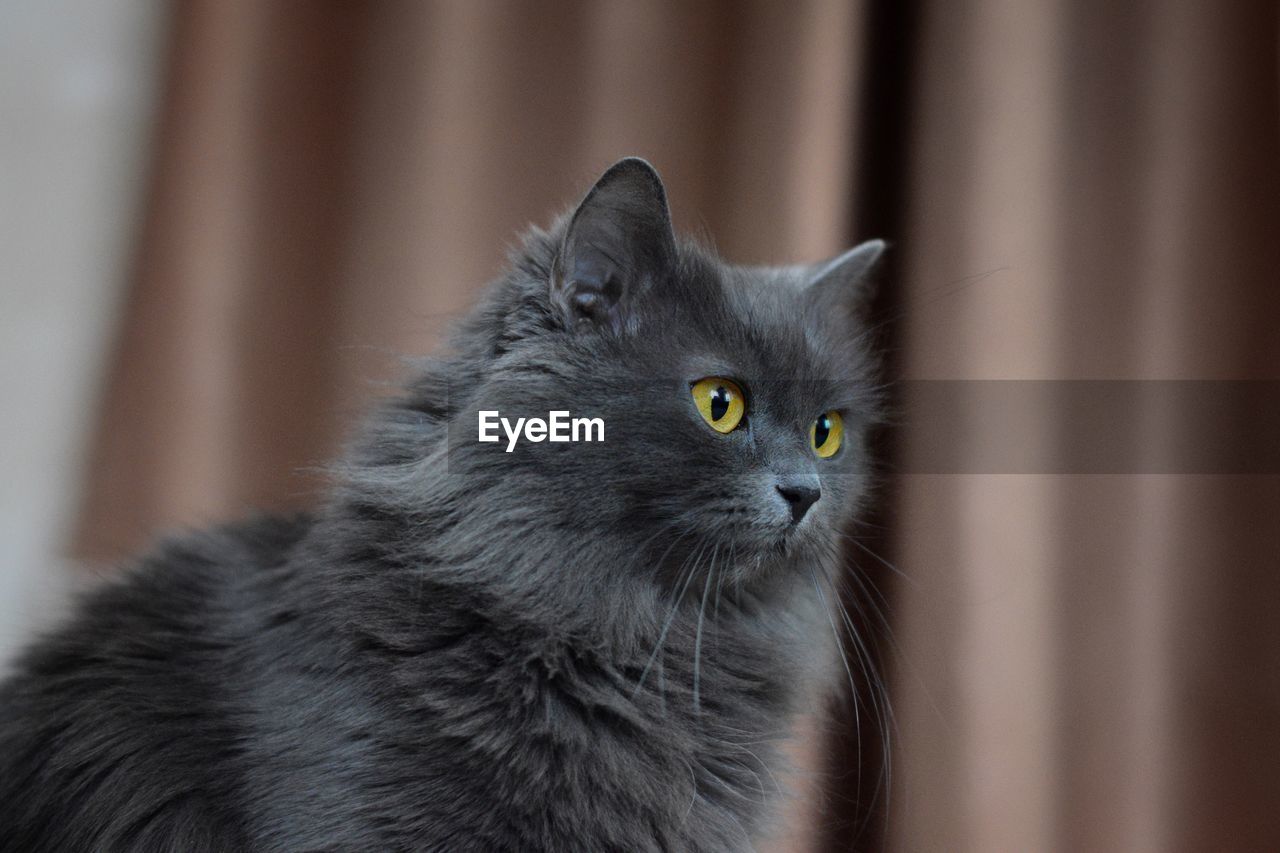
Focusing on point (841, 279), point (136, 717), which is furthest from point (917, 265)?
point (136, 717)

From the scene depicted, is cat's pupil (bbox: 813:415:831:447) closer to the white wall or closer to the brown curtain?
the brown curtain

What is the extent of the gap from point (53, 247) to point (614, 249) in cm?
117

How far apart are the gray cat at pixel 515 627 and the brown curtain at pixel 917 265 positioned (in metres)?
0.34

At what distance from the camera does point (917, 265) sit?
1567 mm

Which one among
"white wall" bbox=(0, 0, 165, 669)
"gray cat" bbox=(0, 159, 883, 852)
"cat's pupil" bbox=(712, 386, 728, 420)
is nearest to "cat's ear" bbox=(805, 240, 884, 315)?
"gray cat" bbox=(0, 159, 883, 852)

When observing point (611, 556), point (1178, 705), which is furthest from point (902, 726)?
point (611, 556)

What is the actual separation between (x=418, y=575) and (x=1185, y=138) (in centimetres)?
124

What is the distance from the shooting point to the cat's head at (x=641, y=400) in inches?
36.9

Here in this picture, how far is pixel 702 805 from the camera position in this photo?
98cm

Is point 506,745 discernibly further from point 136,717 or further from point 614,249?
point 614,249

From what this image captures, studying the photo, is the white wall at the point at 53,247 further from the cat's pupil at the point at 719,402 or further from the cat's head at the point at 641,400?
the cat's pupil at the point at 719,402

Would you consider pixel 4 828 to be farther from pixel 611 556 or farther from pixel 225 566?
pixel 611 556

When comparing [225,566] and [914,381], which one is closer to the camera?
[225,566]

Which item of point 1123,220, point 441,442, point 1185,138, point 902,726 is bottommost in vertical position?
point 902,726
